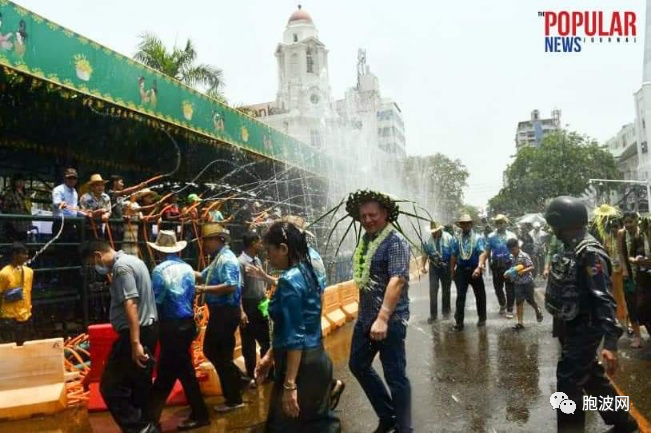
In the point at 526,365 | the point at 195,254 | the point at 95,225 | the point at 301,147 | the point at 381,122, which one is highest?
the point at 381,122

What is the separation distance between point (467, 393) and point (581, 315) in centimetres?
214

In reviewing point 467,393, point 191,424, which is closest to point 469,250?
point 467,393

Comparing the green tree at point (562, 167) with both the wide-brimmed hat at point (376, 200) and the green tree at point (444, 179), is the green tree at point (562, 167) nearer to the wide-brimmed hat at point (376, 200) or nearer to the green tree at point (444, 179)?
the green tree at point (444, 179)

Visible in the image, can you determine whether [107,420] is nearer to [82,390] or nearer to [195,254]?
[82,390]

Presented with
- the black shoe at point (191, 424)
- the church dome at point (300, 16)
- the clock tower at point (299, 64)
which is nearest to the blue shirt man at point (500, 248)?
the black shoe at point (191, 424)

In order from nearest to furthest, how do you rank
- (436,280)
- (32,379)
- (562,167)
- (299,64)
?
(32,379), (436,280), (562,167), (299,64)

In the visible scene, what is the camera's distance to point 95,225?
729 cm

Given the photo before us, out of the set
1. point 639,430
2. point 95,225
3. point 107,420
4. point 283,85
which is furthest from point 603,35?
point 283,85

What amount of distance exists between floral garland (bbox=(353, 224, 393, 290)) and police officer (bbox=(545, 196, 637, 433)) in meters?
1.22

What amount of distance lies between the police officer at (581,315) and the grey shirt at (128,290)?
3.09 meters

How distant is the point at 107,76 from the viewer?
927cm

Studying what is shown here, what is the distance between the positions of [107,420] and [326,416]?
3.11 meters

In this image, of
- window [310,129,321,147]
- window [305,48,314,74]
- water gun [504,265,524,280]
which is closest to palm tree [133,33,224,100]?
window [310,129,321,147]

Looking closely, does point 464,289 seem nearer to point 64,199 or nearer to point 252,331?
point 252,331
